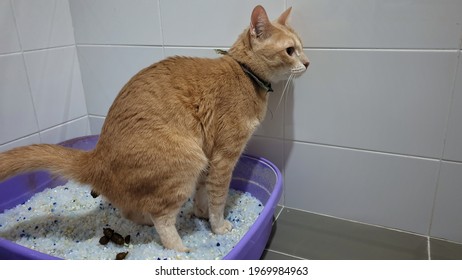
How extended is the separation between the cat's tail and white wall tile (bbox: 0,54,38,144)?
15.0 inches

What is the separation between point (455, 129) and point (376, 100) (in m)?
0.23

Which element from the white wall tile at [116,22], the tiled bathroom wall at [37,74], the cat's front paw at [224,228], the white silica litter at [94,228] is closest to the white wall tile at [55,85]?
the tiled bathroom wall at [37,74]

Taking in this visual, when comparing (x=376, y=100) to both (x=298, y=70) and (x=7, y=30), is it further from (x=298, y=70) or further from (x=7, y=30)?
(x=7, y=30)

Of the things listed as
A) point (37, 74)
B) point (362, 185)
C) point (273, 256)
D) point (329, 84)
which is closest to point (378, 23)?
point (329, 84)

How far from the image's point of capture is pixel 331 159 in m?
1.18

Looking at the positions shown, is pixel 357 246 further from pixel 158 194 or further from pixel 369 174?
pixel 158 194

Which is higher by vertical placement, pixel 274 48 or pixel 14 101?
pixel 274 48

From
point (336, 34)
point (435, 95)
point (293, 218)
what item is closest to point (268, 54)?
point (336, 34)

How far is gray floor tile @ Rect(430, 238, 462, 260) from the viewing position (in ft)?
3.35

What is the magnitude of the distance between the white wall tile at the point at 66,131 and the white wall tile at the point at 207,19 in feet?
1.96

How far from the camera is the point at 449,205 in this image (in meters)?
1.06

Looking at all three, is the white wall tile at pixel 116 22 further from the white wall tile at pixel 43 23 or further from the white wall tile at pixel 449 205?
the white wall tile at pixel 449 205

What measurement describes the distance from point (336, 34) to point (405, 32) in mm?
191

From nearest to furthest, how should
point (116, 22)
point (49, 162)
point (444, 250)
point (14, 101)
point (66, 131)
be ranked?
point (49, 162) → point (444, 250) → point (14, 101) → point (116, 22) → point (66, 131)
